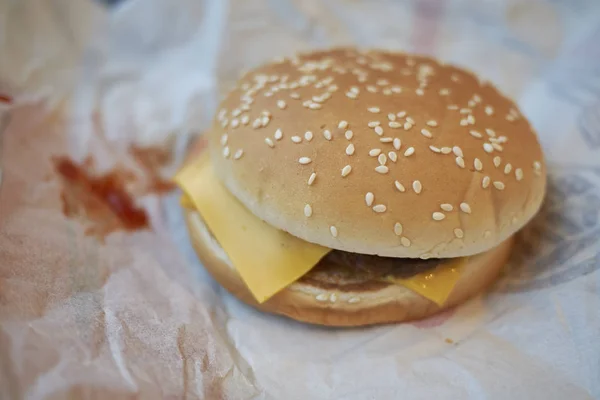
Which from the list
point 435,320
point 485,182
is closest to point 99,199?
point 435,320

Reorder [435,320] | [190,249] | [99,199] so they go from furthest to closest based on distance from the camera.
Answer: [99,199]
[190,249]
[435,320]

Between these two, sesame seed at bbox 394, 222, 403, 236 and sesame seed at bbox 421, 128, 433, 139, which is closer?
sesame seed at bbox 394, 222, 403, 236

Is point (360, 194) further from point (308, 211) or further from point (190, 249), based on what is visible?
point (190, 249)

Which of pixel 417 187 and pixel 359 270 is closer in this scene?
pixel 417 187

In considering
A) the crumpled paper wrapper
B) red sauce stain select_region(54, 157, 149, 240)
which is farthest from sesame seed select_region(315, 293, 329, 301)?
red sauce stain select_region(54, 157, 149, 240)

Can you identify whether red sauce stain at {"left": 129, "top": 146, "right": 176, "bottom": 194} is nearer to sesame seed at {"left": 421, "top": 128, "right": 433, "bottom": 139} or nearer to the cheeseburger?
the cheeseburger

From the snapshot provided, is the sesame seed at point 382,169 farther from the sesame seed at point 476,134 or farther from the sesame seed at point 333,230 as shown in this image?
the sesame seed at point 476,134
